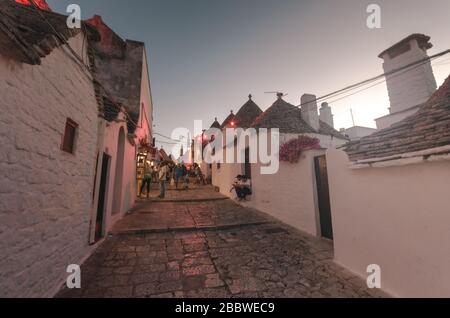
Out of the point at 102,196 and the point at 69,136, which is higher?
the point at 69,136

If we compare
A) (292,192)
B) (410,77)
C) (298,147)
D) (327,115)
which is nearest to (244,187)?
(292,192)

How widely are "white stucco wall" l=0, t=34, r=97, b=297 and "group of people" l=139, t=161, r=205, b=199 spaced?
25.0 ft

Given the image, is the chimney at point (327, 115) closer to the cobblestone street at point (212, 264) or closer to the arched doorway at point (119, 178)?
the cobblestone street at point (212, 264)

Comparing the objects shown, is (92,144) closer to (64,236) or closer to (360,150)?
(64,236)

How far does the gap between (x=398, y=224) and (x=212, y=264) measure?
140 inches

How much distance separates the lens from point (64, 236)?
3.56m

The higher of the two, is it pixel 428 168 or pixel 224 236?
pixel 428 168

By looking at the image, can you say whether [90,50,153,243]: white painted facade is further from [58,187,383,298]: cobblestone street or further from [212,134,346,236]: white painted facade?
[212,134,346,236]: white painted facade

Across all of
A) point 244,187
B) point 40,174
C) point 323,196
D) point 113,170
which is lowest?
point 323,196

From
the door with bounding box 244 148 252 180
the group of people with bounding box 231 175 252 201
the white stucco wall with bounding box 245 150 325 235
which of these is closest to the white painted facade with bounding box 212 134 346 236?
the white stucco wall with bounding box 245 150 325 235

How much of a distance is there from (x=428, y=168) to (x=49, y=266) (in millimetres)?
5981

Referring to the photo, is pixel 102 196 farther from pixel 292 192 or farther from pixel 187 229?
pixel 292 192

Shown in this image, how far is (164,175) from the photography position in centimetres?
1167
